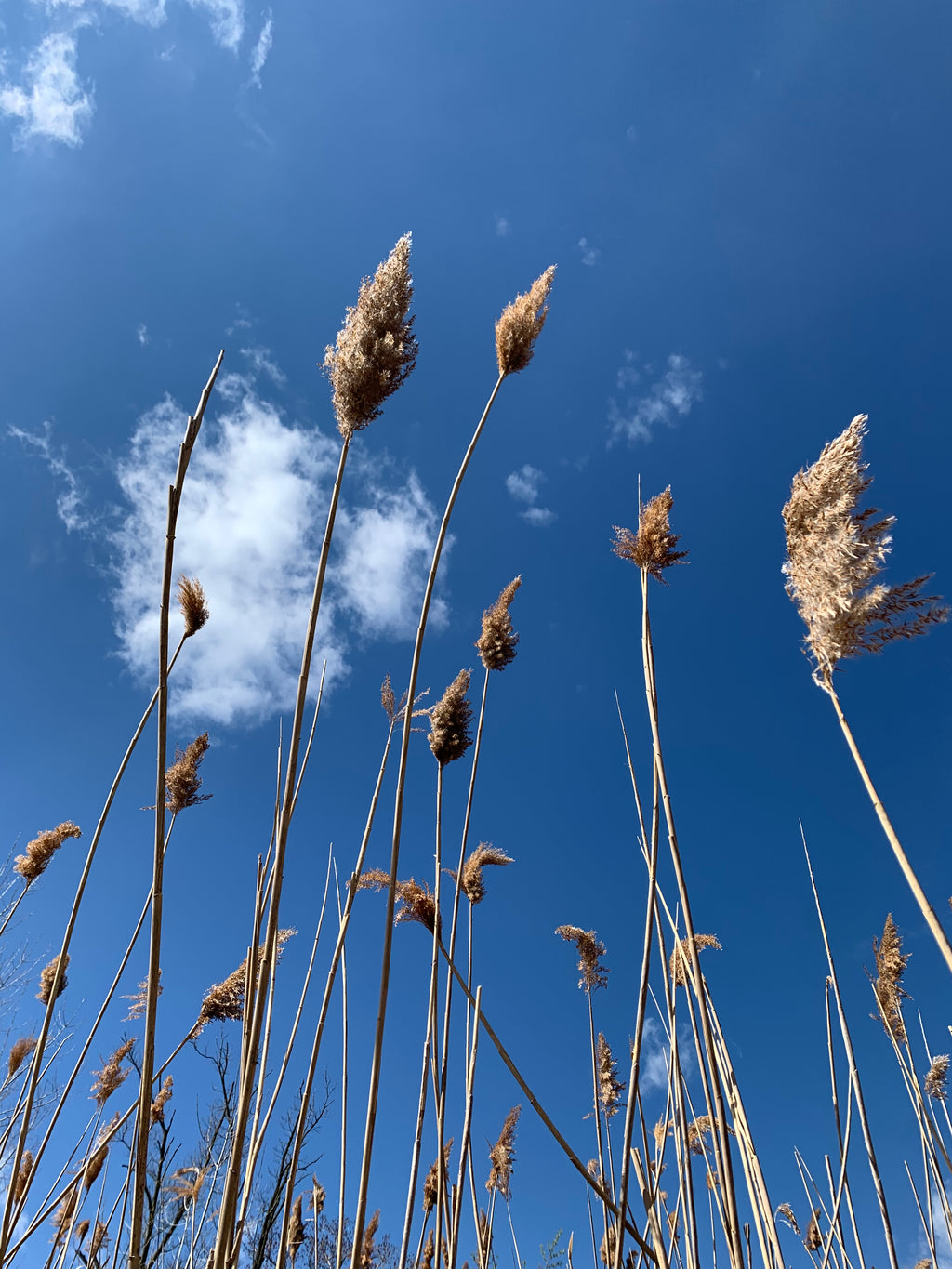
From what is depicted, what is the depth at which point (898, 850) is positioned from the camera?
5.89 ft

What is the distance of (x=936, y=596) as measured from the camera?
2.00 meters

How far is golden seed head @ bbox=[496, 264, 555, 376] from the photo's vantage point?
124 inches

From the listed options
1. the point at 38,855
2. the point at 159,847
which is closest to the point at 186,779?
the point at 38,855

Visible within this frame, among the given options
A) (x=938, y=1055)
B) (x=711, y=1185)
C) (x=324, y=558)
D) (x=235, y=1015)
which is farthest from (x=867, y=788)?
(x=938, y=1055)

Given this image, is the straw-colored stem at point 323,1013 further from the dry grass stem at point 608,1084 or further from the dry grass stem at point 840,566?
the dry grass stem at point 608,1084

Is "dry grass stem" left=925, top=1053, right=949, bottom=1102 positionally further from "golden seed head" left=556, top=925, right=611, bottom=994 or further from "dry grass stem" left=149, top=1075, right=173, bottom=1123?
"dry grass stem" left=149, top=1075, right=173, bottom=1123

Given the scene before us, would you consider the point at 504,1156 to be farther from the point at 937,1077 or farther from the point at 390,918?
the point at 390,918

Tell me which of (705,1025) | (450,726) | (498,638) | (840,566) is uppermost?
(498,638)

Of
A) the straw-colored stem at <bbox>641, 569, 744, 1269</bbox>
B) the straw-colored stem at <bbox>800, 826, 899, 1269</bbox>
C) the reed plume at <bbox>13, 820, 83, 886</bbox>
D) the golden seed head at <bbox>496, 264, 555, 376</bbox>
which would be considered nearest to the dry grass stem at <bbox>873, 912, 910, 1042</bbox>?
the straw-colored stem at <bbox>800, 826, 899, 1269</bbox>

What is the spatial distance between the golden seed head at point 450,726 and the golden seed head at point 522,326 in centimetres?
173

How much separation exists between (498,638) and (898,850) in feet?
9.39

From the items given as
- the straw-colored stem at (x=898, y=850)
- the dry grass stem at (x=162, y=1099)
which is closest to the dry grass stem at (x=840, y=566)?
the straw-colored stem at (x=898, y=850)

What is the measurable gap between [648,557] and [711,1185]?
4703mm

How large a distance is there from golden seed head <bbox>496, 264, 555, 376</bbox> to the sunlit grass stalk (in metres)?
1.69
